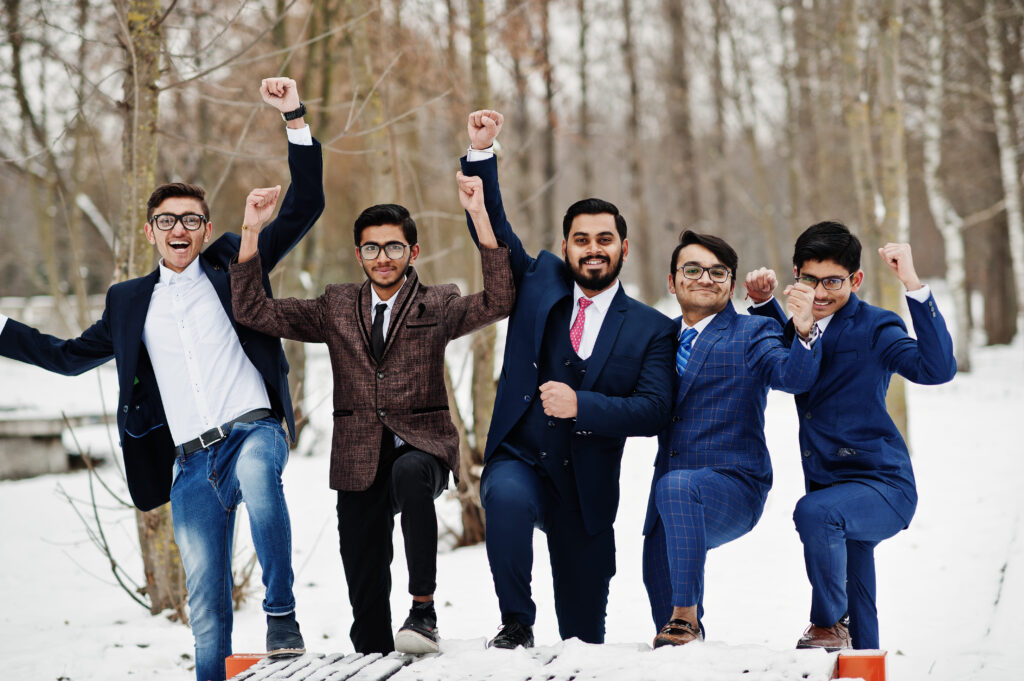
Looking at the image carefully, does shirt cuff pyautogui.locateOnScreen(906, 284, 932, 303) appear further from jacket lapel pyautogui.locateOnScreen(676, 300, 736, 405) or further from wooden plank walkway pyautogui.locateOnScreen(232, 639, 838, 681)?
wooden plank walkway pyautogui.locateOnScreen(232, 639, 838, 681)

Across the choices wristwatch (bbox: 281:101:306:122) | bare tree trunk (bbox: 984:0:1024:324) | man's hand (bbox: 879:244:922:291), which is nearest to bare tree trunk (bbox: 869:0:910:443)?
man's hand (bbox: 879:244:922:291)

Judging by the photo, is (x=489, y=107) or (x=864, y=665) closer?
(x=864, y=665)

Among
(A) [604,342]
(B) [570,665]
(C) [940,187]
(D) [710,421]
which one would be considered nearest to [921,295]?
(D) [710,421]

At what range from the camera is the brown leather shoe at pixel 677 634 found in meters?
3.09

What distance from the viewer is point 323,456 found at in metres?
10.5

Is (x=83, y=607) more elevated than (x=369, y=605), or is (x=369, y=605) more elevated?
(x=369, y=605)

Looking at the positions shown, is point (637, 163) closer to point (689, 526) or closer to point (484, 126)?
point (484, 126)

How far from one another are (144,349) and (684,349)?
2122mm

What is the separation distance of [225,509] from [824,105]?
621 inches

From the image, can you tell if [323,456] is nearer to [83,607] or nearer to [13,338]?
[83,607]

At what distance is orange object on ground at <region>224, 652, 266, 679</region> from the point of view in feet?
11.1

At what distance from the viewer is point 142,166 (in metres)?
5.15

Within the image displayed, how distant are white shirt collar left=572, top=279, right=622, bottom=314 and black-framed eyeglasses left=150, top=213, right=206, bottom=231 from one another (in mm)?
1523

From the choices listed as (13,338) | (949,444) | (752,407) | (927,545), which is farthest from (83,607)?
(949,444)
